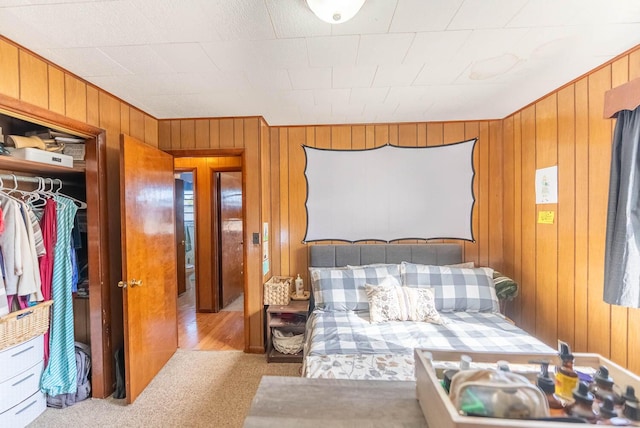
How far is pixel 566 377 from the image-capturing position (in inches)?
31.2

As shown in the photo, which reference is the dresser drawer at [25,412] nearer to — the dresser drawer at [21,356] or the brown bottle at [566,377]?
the dresser drawer at [21,356]

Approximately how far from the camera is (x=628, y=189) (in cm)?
151

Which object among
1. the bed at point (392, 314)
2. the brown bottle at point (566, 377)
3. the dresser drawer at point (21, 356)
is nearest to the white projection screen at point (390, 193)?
the bed at point (392, 314)

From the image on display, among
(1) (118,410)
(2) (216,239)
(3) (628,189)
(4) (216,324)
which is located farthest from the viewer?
(2) (216,239)

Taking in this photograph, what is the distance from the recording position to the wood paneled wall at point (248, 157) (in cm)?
270

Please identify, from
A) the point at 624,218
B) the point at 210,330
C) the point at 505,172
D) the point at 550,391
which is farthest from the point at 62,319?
the point at 505,172

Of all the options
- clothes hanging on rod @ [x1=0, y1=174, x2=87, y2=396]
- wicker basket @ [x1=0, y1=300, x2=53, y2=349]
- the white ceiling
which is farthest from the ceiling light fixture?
wicker basket @ [x1=0, y1=300, x2=53, y2=349]

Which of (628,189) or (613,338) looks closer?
(628,189)

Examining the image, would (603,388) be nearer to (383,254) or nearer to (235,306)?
(383,254)

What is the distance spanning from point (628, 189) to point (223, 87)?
8.55 feet

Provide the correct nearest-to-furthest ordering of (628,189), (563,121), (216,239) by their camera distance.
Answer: (628,189) < (563,121) < (216,239)

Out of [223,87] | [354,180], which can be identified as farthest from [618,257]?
[223,87]

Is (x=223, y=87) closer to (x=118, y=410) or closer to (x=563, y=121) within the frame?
(x=118, y=410)

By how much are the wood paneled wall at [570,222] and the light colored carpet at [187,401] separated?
2.19 metres
